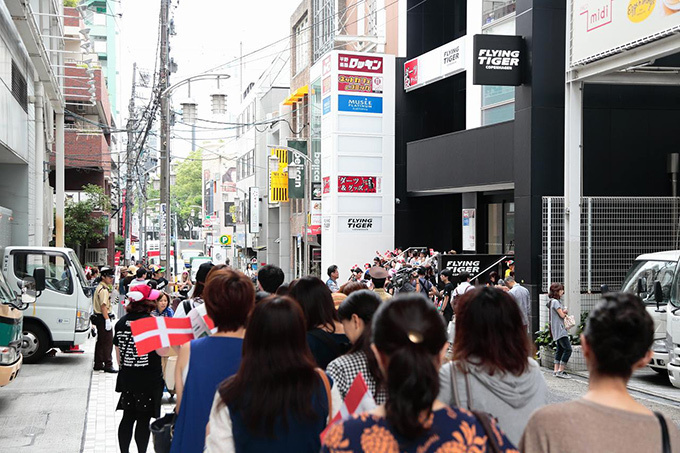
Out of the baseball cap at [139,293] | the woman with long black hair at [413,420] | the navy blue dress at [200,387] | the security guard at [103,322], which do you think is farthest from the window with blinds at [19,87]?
the woman with long black hair at [413,420]

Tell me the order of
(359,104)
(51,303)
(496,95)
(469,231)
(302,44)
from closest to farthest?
(51,303) → (496,95) → (469,231) → (359,104) → (302,44)

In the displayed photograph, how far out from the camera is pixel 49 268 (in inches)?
675

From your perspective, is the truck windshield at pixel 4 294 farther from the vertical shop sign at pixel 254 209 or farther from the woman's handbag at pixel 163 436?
the vertical shop sign at pixel 254 209

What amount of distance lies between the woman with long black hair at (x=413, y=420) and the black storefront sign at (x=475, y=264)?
2032 centimetres

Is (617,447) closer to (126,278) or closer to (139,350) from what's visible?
(139,350)

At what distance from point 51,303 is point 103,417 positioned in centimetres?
577

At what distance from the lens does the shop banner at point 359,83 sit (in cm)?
3503

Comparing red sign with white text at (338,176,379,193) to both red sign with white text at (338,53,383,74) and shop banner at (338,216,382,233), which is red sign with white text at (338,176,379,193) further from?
red sign with white text at (338,53,383,74)

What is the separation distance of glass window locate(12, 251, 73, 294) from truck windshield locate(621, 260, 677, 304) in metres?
10.6

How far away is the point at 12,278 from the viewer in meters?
16.7

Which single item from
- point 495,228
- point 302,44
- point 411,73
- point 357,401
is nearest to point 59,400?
point 357,401

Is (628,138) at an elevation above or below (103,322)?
above

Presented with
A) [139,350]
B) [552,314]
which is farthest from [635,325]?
[552,314]

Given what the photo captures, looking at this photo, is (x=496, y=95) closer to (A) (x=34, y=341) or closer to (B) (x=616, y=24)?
(B) (x=616, y=24)
